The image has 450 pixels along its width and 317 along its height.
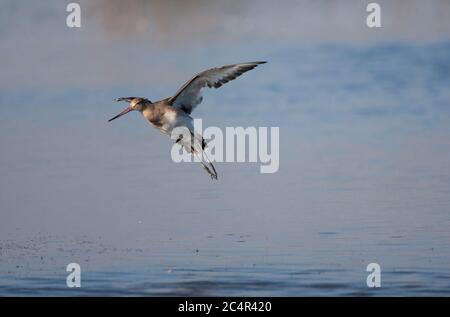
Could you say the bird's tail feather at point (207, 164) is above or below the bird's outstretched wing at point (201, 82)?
below

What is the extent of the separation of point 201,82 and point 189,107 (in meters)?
0.35

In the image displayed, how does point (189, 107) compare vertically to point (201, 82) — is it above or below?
below

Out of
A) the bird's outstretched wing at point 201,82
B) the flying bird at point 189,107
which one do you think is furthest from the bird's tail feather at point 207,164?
the bird's outstretched wing at point 201,82

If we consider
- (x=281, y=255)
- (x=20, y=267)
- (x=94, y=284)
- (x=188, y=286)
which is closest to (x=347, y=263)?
(x=281, y=255)

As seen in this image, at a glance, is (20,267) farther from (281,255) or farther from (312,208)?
(312,208)

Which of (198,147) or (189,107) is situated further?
(189,107)

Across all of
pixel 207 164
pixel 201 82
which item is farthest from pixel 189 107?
pixel 207 164

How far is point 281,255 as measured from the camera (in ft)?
35.5

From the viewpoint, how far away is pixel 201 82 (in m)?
11.6

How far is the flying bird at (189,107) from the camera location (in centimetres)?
1148

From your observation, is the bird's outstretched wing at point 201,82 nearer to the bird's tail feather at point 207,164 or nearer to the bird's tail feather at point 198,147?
the bird's tail feather at point 198,147

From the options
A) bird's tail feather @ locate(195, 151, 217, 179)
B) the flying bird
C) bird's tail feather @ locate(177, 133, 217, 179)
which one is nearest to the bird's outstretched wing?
the flying bird

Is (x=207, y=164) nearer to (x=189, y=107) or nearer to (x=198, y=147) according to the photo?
(x=198, y=147)

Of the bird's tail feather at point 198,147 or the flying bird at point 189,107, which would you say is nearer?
the flying bird at point 189,107
